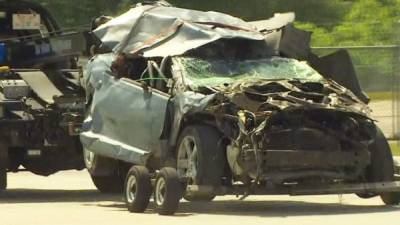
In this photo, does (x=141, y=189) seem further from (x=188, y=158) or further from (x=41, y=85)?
(x=41, y=85)

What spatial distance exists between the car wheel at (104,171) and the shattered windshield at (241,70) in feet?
7.38

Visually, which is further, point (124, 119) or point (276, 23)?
point (276, 23)

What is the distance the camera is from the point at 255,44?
14297 millimetres

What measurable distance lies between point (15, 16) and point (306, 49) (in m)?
5.46

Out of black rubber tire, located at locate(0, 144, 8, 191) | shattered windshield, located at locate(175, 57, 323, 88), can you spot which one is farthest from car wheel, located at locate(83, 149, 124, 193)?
shattered windshield, located at locate(175, 57, 323, 88)

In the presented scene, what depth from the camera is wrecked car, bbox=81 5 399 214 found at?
492 inches

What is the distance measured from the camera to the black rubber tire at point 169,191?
494 inches

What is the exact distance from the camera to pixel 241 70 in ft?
45.3

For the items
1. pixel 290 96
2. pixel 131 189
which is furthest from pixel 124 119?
pixel 290 96

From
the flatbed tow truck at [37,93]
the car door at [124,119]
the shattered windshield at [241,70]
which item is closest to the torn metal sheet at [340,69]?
the shattered windshield at [241,70]

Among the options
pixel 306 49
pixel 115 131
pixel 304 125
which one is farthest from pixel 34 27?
pixel 304 125

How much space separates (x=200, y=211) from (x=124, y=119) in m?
1.55

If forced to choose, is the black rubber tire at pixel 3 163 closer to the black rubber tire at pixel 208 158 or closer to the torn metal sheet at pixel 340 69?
the black rubber tire at pixel 208 158

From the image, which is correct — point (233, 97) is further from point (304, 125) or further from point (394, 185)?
point (394, 185)
